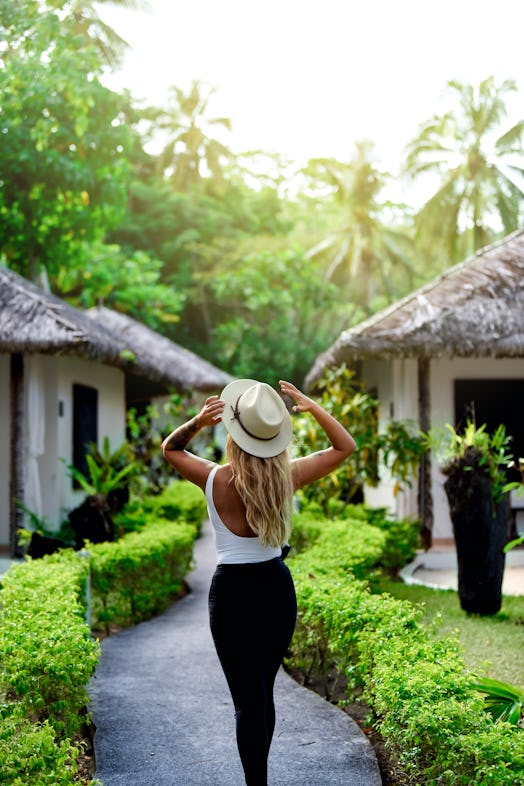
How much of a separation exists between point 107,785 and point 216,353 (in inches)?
983

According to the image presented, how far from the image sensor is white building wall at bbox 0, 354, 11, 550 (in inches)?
430

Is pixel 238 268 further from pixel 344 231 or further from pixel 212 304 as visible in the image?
pixel 344 231

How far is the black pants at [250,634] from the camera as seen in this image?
3.42 meters

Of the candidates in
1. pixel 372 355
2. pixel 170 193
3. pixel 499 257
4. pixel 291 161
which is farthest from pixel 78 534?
pixel 291 161

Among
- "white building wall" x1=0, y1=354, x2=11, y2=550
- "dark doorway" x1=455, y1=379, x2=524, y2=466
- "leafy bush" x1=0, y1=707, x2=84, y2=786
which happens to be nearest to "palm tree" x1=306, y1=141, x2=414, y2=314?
"dark doorway" x1=455, y1=379, x2=524, y2=466

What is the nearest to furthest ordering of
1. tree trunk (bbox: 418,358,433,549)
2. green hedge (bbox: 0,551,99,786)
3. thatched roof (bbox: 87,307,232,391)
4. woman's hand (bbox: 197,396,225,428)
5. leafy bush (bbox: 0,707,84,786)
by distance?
leafy bush (bbox: 0,707,84,786) < green hedge (bbox: 0,551,99,786) < woman's hand (bbox: 197,396,225,428) < tree trunk (bbox: 418,358,433,549) < thatched roof (bbox: 87,307,232,391)

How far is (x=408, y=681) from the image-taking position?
11.9 feet

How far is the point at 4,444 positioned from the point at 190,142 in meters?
24.9

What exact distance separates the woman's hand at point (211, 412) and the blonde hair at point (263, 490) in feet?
0.40

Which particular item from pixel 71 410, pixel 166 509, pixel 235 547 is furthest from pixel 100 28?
pixel 235 547

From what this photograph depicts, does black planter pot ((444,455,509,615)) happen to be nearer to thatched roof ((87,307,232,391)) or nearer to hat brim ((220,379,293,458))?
hat brim ((220,379,293,458))

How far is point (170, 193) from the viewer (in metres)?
30.6

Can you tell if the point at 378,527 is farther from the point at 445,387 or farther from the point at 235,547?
the point at 235,547

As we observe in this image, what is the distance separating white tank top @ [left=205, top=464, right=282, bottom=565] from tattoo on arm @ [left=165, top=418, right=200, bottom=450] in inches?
8.6
